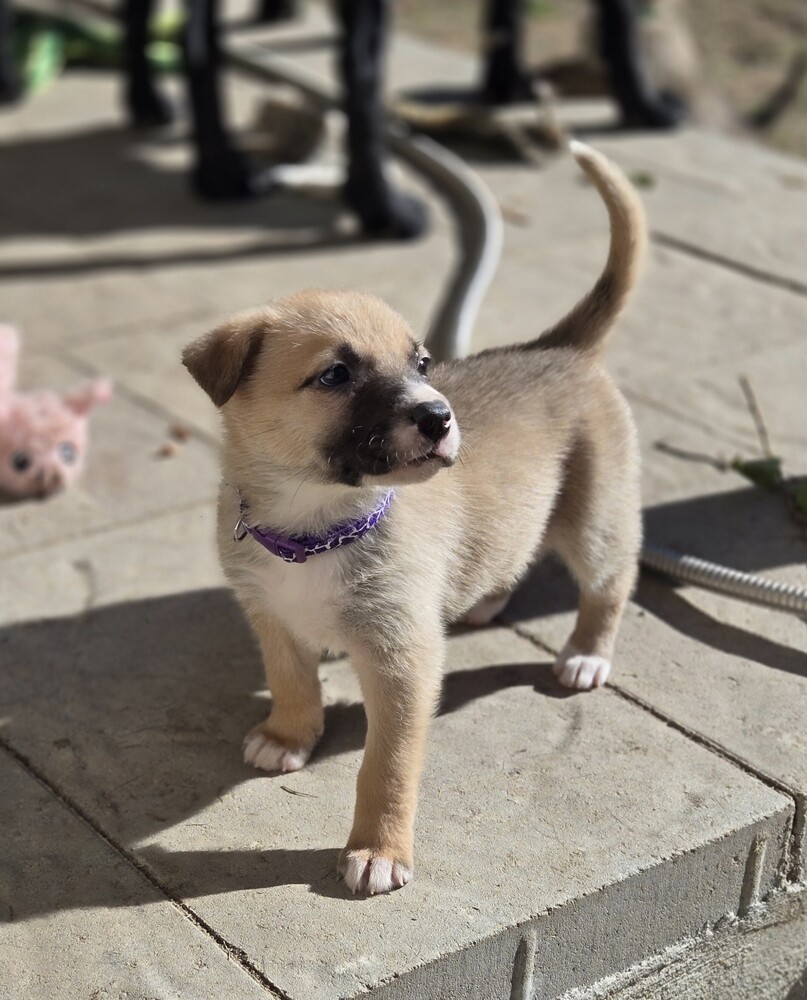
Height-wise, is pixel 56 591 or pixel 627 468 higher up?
pixel 627 468

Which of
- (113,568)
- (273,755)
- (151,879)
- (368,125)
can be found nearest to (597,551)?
(273,755)

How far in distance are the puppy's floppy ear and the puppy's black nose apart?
0.44m

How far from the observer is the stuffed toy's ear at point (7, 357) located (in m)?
4.97

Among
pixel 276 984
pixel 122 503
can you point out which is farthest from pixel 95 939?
pixel 122 503

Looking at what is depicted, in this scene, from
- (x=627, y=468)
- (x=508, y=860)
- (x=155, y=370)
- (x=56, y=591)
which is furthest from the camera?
(x=155, y=370)

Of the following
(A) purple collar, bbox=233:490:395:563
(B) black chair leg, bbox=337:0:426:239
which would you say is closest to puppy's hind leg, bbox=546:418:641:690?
(A) purple collar, bbox=233:490:395:563

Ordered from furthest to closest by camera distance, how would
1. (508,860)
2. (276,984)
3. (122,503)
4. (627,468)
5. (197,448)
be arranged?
1. (197,448)
2. (122,503)
3. (627,468)
4. (508,860)
5. (276,984)

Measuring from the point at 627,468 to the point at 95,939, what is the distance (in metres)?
1.75

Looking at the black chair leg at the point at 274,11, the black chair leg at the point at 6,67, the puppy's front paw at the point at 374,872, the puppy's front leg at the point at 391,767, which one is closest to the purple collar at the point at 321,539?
the puppy's front leg at the point at 391,767

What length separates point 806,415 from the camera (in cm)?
509

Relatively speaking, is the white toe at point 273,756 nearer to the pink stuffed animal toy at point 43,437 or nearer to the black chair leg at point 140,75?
→ the pink stuffed animal toy at point 43,437

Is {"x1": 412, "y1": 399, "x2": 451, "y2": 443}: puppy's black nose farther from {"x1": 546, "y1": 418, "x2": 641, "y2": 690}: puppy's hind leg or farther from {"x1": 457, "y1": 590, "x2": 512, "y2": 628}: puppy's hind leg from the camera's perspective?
{"x1": 457, "y1": 590, "x2": 512, "y2": 628}: puppy's hind leg

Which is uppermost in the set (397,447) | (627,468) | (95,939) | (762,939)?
(397,447)

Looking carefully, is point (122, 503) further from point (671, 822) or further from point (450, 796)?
point (671, 822)
